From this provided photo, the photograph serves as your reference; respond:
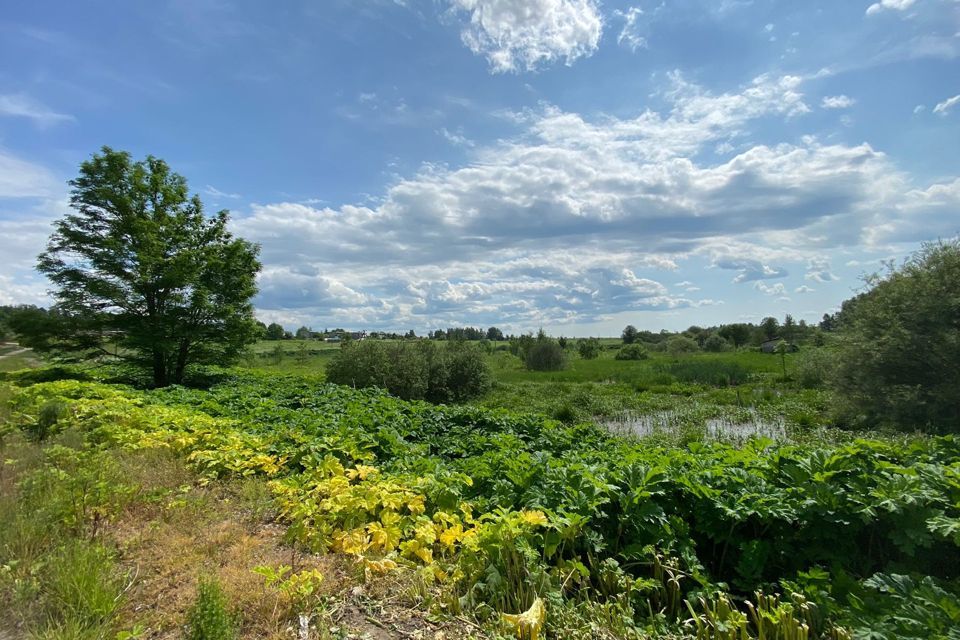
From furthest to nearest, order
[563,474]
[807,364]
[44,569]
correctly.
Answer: [807,364], [563,474], [44,569]

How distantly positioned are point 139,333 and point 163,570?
17.9 m

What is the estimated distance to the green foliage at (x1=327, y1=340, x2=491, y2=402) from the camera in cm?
2372

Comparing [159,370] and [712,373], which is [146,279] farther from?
[712,373]

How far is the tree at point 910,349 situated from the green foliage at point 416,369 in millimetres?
17531

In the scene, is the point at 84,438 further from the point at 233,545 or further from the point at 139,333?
the point at 139,333

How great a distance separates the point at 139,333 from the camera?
1761 cm

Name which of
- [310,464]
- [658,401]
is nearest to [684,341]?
[658,401]

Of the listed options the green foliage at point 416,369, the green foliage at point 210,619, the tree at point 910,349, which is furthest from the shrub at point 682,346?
the green foliage at point 210,619

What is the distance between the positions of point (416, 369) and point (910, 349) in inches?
760

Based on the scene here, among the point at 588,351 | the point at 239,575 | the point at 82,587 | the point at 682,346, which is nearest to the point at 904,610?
the point at 239,575

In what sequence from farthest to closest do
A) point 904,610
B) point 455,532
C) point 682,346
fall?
point 682,346
point 455,532
point 904,610

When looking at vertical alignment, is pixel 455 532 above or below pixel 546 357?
above

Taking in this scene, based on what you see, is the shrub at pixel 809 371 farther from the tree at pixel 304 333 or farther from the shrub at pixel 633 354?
the tree at pixel 304 333

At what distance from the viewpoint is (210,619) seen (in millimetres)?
2459
